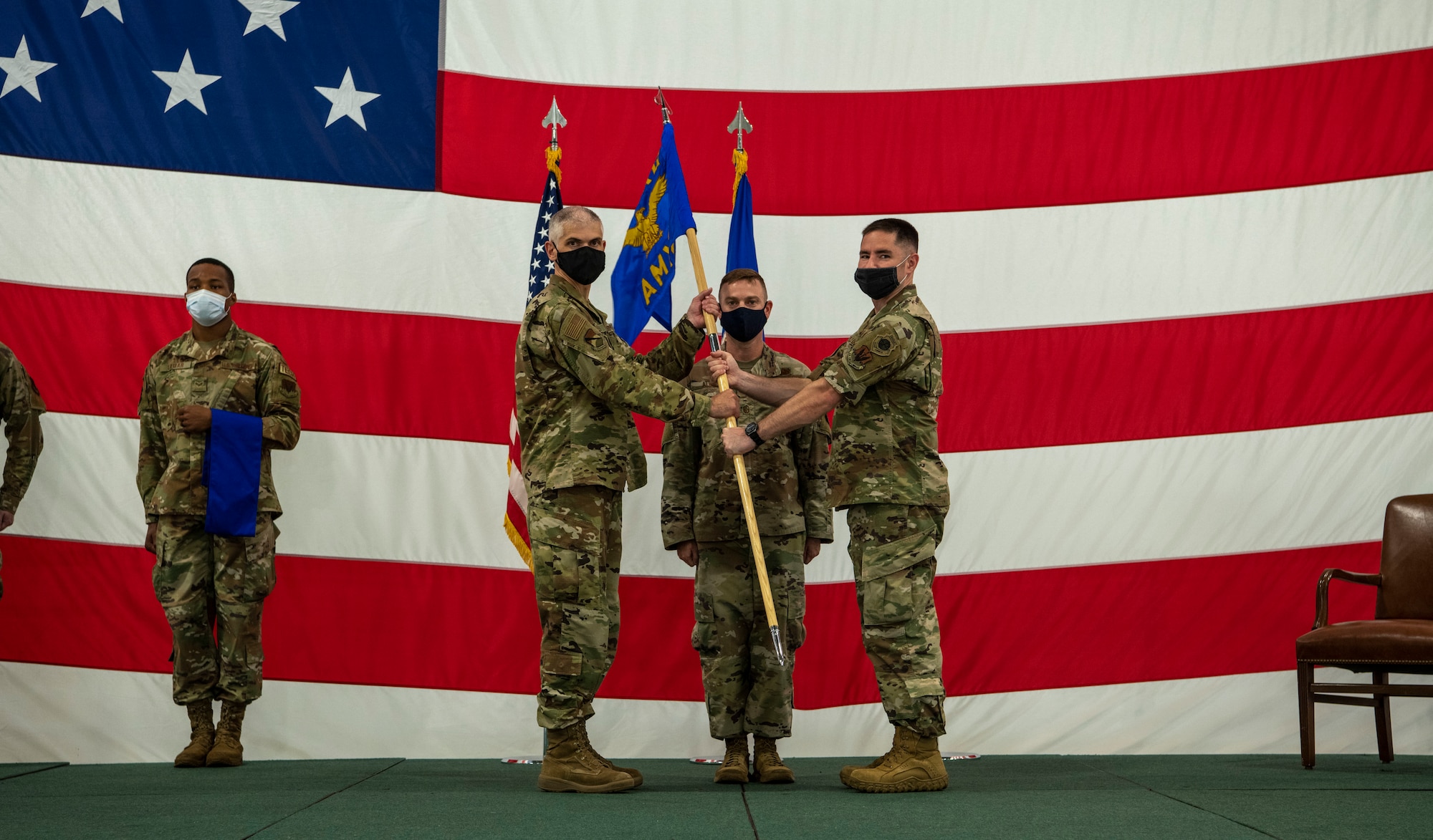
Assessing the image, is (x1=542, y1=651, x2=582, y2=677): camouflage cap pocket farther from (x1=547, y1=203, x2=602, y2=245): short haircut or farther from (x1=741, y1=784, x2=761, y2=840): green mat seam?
(x1=547, y1=203, x2=602, y2=245): short haircut

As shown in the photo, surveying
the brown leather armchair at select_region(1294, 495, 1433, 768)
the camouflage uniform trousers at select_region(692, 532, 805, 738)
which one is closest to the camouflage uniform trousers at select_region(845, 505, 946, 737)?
the camouflage uniform trousers at select_region(692, 532, 805, 738)

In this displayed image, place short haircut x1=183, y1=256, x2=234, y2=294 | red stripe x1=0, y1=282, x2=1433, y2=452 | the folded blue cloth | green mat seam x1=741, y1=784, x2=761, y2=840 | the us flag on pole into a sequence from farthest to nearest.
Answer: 1. red stripe x1=0, y1=282, x2=1433, y2=452
2. the us flag on pole
3. short haircut x1=183, y1=256, x2=234, y2=294
4. the folded blue cloth
5. green mat seam x1=741, y1=784, x2=761, y2=840

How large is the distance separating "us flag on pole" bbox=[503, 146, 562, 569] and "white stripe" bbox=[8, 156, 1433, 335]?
0.33m

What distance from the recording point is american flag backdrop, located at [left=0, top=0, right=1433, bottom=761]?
12.7 feet

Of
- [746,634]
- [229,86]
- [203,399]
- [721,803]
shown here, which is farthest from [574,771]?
[229,86]

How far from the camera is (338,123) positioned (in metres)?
3.98

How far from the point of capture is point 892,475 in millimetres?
2893

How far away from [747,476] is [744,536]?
6.9 inches

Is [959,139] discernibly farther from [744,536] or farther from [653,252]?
[744,536]

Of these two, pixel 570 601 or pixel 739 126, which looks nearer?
pixel 570 601

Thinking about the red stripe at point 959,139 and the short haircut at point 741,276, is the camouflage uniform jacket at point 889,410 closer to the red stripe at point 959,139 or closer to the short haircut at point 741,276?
the short haircut at point 741,276

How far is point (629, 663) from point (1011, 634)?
1.34 m

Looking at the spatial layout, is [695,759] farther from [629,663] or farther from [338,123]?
[338,123]

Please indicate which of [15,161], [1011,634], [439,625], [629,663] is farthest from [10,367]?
[1011,634]
